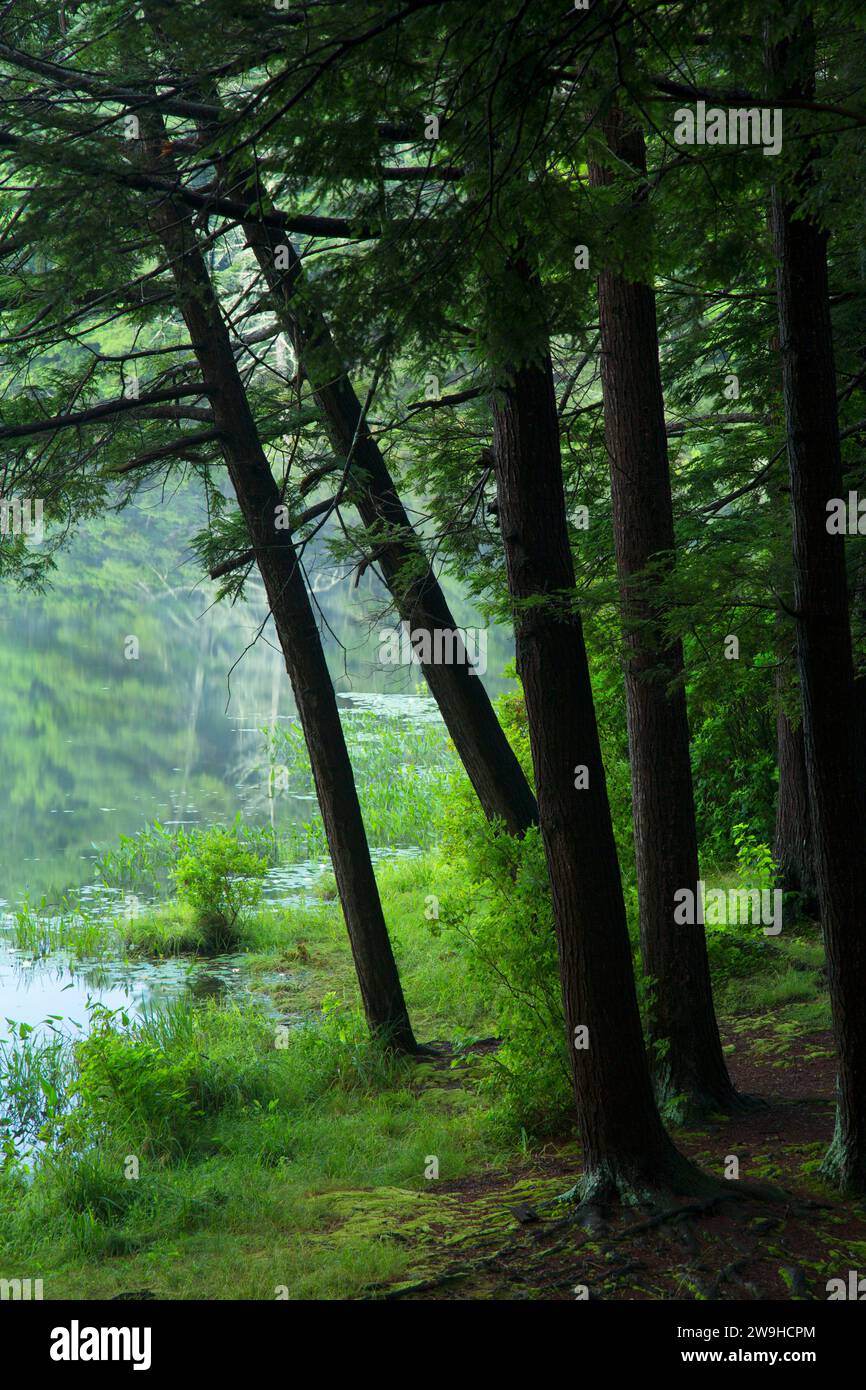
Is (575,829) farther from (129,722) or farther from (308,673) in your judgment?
(129,722)

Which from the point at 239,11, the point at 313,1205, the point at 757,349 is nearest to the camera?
the point at 239,11

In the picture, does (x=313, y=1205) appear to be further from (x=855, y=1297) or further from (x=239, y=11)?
(x=239, y=11)

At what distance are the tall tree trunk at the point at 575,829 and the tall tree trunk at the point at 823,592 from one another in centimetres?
93

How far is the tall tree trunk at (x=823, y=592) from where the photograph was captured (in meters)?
4.78

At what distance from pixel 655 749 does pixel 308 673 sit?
301 cm

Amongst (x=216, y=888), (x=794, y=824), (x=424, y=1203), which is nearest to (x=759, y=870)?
(x=794, y=824)

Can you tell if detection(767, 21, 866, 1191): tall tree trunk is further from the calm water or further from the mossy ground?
the calm water

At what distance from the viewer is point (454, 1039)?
884cm

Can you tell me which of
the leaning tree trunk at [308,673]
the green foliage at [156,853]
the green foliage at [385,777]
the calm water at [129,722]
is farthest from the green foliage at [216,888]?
the leaning tree trunk at [308,673]

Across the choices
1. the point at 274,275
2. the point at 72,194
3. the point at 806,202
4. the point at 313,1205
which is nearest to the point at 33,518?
the point at 274,275

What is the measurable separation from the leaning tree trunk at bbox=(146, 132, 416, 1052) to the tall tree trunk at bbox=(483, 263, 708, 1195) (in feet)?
9.87

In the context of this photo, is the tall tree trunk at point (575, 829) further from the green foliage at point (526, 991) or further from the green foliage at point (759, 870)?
the green foliage at point (759, 870)

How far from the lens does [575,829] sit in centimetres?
488
